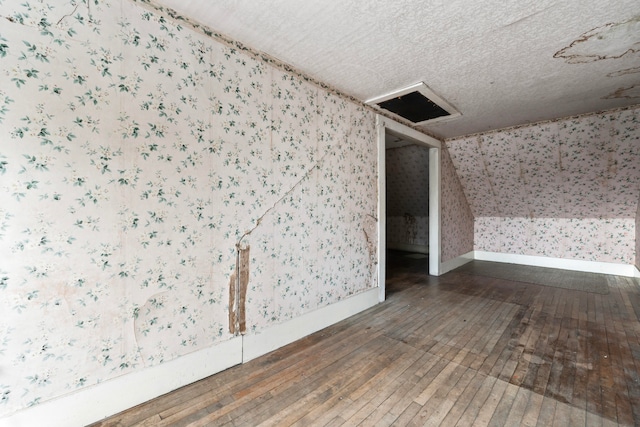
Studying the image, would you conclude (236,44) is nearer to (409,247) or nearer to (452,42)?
(452,42)

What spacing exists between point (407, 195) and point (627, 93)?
A: 3.77 m

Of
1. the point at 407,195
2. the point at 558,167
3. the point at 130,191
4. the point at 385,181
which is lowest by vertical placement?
the point at 130,191

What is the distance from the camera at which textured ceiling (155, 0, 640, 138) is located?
5.10ft

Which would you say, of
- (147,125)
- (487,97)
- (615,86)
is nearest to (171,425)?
(147,125)

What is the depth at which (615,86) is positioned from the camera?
99.4 inches

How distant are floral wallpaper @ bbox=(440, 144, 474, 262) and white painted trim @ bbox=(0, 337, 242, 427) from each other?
3868 mm

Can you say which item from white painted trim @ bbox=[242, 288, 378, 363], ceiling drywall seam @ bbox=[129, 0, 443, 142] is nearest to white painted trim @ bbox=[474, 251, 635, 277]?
white painted trim @ bbox=[242, 288, 378, 363]

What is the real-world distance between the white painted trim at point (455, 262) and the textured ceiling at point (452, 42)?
2798 mm

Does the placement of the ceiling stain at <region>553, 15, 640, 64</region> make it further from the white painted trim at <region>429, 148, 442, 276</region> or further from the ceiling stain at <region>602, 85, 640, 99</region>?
the white painted trim at <region>429, 148, 442, 276</region>

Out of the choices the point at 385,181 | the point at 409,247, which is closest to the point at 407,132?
the point at 385,181

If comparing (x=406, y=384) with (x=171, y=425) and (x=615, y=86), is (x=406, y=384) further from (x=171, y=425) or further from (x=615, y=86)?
(x=615, y=86)

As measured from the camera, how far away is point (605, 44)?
186 centimetres

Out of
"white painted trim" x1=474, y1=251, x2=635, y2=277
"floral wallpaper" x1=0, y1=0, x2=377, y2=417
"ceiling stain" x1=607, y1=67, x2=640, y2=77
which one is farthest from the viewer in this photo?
"white painted trim" x1=474, y1=251, x2=635, y2=277

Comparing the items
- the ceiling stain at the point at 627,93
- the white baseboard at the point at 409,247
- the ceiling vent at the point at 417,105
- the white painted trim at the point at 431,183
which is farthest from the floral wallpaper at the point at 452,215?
the ceiling stain at the point at 627,93
